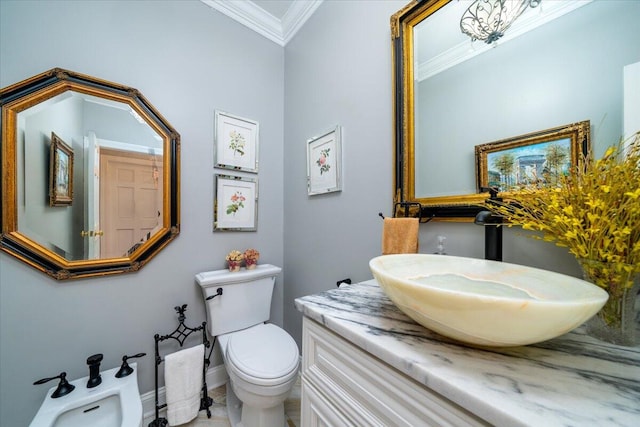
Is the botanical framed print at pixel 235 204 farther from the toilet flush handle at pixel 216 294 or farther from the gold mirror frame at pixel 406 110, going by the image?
the gold mirror frame at pixel 406 110

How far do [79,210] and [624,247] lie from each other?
6.44 feet

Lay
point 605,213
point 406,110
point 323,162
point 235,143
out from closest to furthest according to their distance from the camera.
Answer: point 605,213
point 406,110
point 323,162
point 235,143

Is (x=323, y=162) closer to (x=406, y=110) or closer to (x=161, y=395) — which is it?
(x=406, y=110)

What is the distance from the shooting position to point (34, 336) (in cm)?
106

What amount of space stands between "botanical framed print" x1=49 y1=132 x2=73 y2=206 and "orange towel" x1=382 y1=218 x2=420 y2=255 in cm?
155

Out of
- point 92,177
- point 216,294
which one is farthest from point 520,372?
point 92,177

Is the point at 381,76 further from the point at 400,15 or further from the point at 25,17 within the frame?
the point at 25,17

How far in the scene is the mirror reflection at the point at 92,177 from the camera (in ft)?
3.48

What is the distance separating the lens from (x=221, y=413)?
4.31 ft

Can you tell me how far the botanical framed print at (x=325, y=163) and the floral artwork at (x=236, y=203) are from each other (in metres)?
0.51

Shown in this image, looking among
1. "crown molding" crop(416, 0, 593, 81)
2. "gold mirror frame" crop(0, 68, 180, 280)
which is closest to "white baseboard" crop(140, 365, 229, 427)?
"gold mirror frame" crop(0, 68, 180, 280)

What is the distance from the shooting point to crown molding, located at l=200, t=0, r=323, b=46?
154 centimetres

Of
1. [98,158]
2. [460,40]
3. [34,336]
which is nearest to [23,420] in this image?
[34,336]

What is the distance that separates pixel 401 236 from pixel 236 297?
3.62 feet
